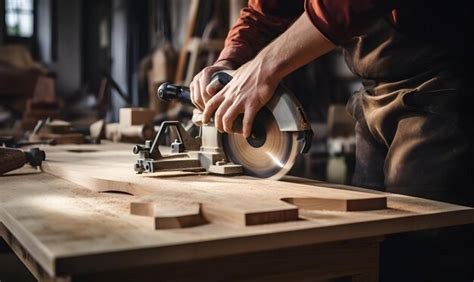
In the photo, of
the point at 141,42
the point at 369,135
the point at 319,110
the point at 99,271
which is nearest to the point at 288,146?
the point at 369,135

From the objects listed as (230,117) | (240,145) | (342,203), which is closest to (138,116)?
(240,145)

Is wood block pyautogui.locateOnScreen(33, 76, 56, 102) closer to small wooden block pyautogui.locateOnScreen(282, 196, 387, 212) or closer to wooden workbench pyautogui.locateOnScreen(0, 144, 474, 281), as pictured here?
wooden workbench pyautogui.locateOnScreen(0, 144, 474, 281)

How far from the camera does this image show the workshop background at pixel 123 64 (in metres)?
5.88

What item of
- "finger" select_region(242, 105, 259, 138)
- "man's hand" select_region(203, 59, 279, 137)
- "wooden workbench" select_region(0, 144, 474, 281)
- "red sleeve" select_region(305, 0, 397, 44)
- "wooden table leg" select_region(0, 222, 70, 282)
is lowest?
"wooden table leg" select_region(0, 222, 70, 282)

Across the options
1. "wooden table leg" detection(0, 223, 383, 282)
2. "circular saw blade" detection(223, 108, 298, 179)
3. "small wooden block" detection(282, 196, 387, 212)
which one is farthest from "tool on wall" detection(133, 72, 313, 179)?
"wooden table leg" detection(0, 223, 383, 282)

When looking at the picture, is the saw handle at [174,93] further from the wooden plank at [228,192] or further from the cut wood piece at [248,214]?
the cut wood piece at [248,214]

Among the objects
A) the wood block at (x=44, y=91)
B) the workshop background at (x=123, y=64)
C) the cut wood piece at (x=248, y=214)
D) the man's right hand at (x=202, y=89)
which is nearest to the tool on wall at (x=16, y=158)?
the man's right hand at (x=202, y=89)

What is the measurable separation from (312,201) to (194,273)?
0.38 metres

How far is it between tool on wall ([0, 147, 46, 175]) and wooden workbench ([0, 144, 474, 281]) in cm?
39

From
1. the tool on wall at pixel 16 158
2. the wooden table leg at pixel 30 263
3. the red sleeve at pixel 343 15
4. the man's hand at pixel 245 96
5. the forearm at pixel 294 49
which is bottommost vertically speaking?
the wooden table leg at pixel 30 263

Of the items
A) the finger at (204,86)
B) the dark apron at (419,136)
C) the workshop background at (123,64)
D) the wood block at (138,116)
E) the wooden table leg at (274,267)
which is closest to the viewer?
the wooden table leg at (274,267)

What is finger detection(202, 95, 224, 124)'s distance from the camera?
6.34ft

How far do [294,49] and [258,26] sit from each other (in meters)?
0.64

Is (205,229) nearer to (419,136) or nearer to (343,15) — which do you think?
(343,15)
